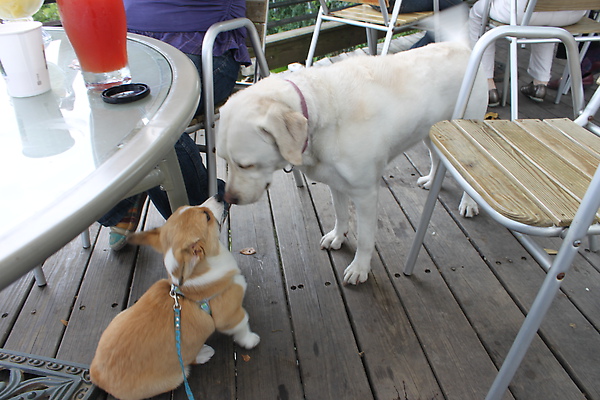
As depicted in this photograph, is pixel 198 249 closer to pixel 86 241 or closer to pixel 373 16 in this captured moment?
pixel 86 241

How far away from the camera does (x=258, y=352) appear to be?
152 centimetres

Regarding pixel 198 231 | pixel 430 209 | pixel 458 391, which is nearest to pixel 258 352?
pixel 198 231

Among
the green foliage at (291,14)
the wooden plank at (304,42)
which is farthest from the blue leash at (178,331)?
the green foliage at (291,14)

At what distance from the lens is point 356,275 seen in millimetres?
1782

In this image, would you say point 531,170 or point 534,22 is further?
point 534,22

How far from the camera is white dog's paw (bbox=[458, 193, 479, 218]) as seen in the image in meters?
2.19

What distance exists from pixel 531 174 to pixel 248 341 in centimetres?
110

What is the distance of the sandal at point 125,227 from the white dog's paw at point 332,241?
2.99 feet

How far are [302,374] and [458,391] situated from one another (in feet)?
1.75

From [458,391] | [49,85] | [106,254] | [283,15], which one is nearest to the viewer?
[49,85]

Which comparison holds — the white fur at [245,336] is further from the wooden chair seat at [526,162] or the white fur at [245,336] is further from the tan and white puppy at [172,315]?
the wooden chair seat at [526,162]

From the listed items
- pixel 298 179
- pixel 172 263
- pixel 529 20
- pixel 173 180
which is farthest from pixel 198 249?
pixel 529 20

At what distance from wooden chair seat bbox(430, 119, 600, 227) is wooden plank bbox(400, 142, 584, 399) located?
0.74m

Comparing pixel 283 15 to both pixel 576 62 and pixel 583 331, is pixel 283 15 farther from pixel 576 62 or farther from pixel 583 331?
pixel 583 331
